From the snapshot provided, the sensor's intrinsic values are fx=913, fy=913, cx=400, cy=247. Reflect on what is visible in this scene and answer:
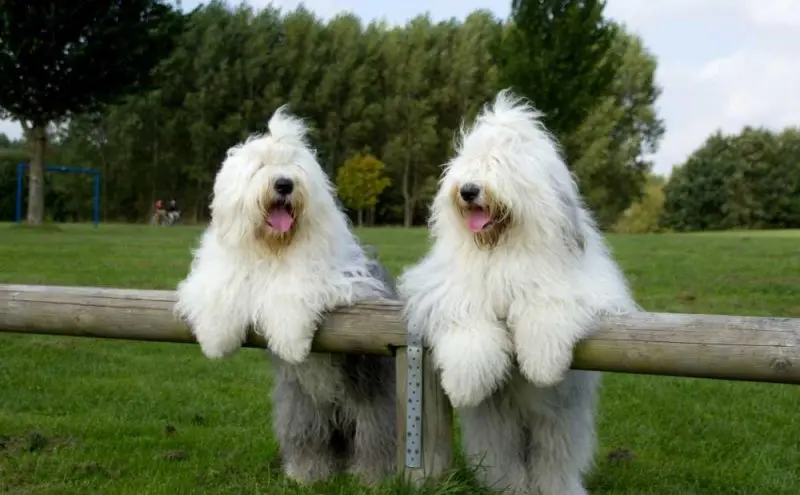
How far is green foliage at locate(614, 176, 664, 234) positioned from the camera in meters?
42.8

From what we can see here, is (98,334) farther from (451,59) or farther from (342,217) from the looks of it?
(451,59)

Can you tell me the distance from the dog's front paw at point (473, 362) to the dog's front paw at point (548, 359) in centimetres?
11

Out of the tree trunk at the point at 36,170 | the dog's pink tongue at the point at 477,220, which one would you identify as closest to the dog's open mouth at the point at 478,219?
the dog's pink tongue at the point at 477,220

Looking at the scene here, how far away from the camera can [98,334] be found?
3992 millimetres

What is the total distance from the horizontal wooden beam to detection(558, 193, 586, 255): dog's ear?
1.12ft

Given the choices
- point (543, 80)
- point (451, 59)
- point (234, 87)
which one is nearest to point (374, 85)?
point (451, 59)

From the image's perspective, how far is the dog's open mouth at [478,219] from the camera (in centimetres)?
338

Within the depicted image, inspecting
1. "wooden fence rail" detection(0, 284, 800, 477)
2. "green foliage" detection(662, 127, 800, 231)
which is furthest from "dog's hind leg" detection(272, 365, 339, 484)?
"green foliage" detection(662, 127, 800, 231)

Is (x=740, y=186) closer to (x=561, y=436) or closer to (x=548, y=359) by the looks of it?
(x=561, y=436)

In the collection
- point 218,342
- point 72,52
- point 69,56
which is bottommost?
point 218,342

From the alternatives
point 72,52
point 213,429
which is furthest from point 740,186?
point 213,429

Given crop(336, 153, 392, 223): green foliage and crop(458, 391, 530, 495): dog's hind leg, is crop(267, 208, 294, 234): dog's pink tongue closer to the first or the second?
crop(458, 391, 530, 495): dog's hind leg

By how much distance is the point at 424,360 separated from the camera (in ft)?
11.6

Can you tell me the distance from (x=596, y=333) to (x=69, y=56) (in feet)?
68.1
